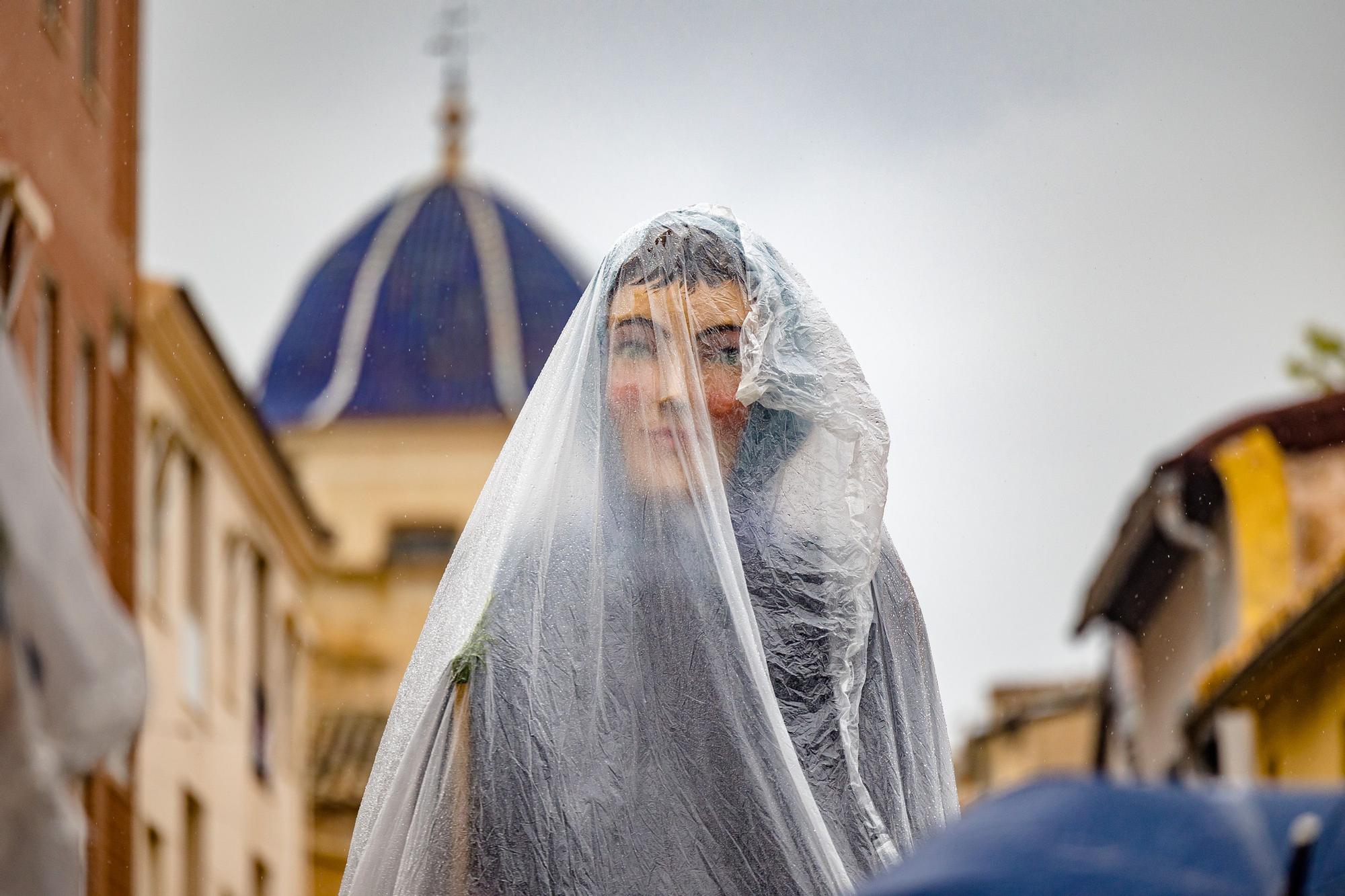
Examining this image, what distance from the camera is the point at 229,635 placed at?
1916 centimetres

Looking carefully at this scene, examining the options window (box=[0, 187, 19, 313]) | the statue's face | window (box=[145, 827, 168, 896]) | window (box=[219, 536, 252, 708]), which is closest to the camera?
the statue's face

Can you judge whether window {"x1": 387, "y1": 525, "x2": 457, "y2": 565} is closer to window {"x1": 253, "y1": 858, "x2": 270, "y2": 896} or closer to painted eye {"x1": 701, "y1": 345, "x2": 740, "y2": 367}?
window {"x1": 253, "y1": 858, "x2": 270, "y2": 896}

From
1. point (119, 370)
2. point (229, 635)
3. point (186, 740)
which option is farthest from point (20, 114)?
point (229, 635)

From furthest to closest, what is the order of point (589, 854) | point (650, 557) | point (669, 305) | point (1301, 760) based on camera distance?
point (1301, 760)
point (669, 305)
point (650, 557)
point (589, 854)

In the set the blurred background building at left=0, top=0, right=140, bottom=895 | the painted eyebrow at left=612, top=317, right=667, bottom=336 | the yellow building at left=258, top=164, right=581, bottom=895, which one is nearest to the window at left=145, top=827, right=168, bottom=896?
the blurred background building at left=0, top=0, right=140, bottom=895

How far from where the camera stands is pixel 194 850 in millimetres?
17766

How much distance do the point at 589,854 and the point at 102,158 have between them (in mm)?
8921

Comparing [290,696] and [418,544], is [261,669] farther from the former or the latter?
[418,544]

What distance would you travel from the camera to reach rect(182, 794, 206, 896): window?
1747cm

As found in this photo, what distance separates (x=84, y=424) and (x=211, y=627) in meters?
6.78

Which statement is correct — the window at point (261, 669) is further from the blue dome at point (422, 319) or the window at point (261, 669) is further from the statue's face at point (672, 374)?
the statue's face at point (672, 374)

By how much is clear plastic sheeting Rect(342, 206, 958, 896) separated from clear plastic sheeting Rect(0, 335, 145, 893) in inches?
32.4

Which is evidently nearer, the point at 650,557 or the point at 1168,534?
the point at 650,557

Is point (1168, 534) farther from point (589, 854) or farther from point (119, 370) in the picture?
point (589, 854)
